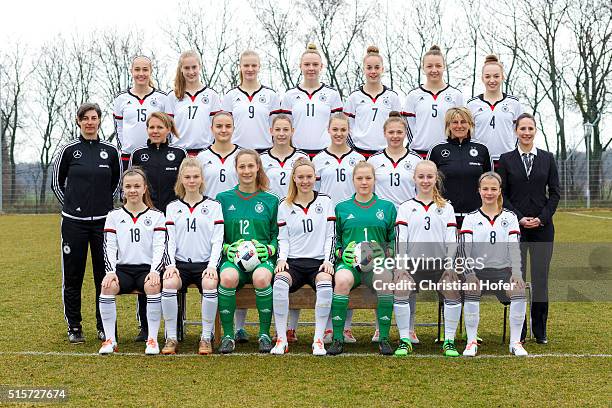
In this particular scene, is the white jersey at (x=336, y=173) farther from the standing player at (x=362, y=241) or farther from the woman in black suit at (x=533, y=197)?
the woman in black suit at (x=533, y=197)

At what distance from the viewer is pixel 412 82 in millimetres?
33750

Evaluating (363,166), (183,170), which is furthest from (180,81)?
(363,166)

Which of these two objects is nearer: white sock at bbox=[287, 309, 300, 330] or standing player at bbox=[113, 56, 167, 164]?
white sock at bbox=[287, 309, 300, 330]

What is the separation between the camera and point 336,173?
6.87 m

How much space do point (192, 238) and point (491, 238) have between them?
7.96 feet

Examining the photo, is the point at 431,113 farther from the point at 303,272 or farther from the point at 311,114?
the point at 303,272

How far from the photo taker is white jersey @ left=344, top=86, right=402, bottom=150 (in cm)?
721

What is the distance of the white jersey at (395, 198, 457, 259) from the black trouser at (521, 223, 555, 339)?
76 centimetres

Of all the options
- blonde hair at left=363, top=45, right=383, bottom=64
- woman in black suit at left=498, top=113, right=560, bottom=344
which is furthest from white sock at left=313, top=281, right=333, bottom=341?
blonde hair at left=363, top=45, right=383, bottom=64

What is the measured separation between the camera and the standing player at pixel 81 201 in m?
6.73

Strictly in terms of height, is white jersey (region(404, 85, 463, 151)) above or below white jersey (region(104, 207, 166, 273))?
above

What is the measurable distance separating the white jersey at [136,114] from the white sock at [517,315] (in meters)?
3.62

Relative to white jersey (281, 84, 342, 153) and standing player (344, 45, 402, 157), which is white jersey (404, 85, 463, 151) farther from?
white jersey (281, 84, 342, 153)

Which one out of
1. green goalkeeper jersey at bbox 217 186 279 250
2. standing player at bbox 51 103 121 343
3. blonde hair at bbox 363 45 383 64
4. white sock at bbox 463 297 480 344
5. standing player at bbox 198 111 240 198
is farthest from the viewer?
blonde hair at bbox 363 45 383 64
